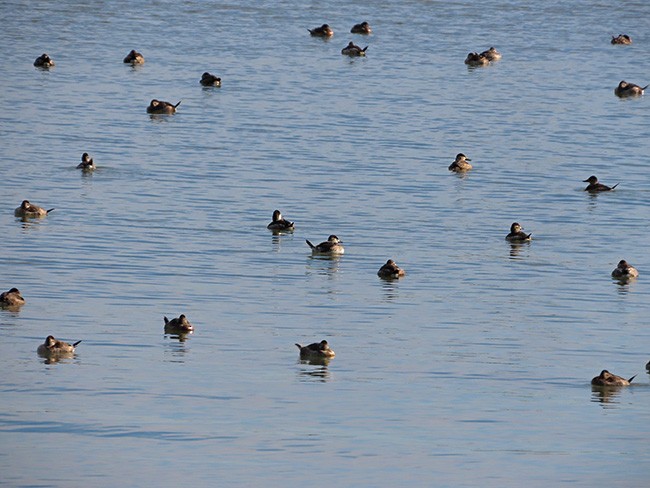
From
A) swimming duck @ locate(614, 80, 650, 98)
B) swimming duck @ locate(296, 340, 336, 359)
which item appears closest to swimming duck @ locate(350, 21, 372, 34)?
swimming duck @ locate(614, 80, 650, 98)

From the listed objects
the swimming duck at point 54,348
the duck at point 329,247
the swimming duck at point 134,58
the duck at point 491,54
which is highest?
the duck at point 491,54

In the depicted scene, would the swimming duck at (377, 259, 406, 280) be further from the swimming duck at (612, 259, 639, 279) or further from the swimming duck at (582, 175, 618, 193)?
the swimming duck at (582, 175, 618, 193)

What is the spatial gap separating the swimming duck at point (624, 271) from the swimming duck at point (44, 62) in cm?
3145

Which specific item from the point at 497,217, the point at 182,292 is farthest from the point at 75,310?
the point at 497,217

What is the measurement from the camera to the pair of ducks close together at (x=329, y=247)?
111 feet

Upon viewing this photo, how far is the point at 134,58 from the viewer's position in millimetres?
62781

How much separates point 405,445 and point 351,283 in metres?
10.4

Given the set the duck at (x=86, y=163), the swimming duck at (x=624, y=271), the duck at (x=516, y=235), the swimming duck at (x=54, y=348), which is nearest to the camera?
the swimming duck at (x=54, y=348)

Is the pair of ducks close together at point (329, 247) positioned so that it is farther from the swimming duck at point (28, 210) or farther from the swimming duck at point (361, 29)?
the swimming duck at point (361, 29)

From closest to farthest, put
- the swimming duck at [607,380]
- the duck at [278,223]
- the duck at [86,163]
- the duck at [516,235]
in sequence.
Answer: the swimming duck at [607,380] < the duck at [516,235] < the duck at [278,223] < the duck at [86,163]

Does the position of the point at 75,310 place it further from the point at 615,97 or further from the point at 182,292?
the point at 615,97

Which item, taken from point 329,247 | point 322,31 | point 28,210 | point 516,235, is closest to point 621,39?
point 322,31

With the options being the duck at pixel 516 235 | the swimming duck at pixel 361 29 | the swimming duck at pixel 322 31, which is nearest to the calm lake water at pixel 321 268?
the duck at pixel 516 235

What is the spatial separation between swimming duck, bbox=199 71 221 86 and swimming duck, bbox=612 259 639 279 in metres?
26.7
